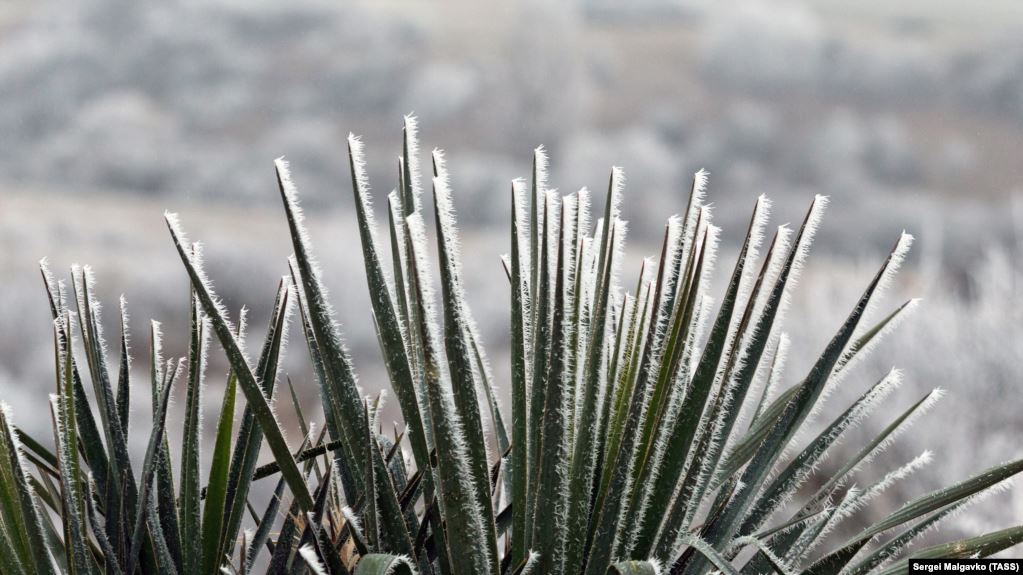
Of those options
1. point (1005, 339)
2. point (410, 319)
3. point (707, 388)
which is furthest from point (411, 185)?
point (1005, 339)

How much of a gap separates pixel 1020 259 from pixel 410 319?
4838 mm

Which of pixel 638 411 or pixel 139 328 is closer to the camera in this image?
pixel 638 411

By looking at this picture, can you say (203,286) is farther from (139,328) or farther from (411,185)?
(139,328)

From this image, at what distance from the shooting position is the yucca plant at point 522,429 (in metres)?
0.37

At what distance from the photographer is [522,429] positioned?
0.40 metres

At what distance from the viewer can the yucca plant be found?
0.37 metres

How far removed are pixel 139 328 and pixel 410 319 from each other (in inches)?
404

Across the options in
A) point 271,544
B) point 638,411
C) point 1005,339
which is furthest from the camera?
point 1005,339

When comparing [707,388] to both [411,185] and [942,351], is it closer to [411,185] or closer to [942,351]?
[411,185]

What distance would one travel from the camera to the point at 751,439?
0.49 m

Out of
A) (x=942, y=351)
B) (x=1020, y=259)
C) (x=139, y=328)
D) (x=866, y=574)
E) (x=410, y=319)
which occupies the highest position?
(x=139, y=328)

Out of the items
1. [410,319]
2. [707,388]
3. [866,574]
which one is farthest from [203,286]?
[866,574]

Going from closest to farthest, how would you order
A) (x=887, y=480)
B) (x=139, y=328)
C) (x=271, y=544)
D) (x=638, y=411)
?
(x=638, y=411) < (x=887, y=480) < (x=271, y=544) < (x=139, y=328)

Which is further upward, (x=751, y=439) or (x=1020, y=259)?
(x=1020, y=259)
